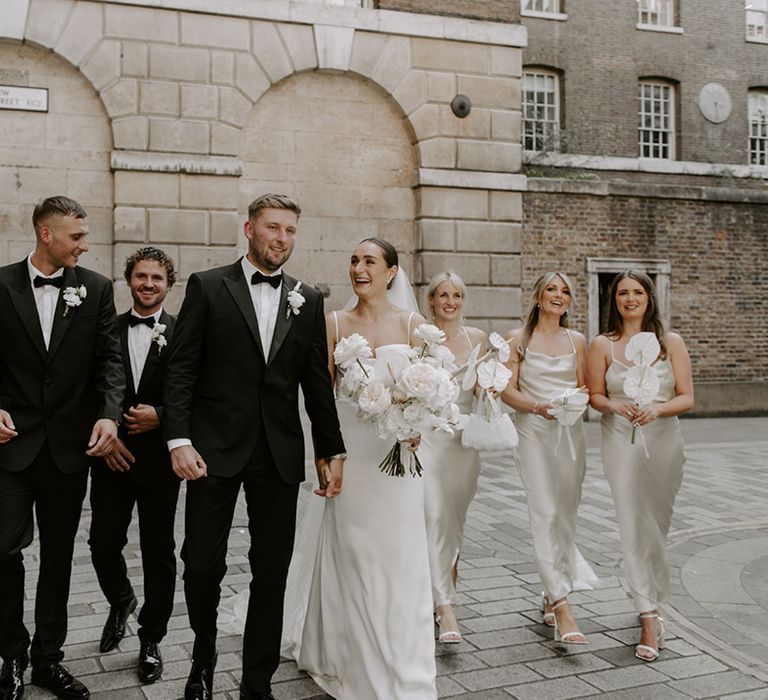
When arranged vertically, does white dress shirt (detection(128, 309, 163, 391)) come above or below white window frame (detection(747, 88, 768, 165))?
below

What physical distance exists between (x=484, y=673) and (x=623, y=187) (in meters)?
12.5

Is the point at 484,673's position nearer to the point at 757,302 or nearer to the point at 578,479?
the point at 578,479

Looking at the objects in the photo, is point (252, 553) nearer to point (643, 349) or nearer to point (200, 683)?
point (200, 683)

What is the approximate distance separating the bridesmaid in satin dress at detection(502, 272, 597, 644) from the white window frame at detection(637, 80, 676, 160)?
765 inches

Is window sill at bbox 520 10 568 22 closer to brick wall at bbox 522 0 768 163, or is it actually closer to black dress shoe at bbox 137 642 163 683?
brick wall at bbox 522 0 768 163

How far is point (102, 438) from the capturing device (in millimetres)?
3850

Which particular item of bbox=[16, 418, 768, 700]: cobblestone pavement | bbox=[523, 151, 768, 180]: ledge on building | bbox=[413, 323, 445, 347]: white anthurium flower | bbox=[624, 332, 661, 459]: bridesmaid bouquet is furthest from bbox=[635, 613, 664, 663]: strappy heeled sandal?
bbox=[523, 151, 768, 180]: ledge on building

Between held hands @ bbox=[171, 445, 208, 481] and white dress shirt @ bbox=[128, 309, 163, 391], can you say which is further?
white dress shirt @ bbox=[128, 309, 163, 391]

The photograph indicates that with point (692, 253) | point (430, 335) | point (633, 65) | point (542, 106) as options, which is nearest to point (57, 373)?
point (430, 335)

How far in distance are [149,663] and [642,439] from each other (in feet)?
9.46

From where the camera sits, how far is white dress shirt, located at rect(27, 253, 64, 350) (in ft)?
12.9

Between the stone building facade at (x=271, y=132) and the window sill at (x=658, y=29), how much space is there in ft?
41.1

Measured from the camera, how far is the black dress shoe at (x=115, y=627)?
448cm

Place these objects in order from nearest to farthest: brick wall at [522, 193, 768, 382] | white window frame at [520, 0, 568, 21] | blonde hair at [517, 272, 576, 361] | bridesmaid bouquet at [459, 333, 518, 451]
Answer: bridesmaid bouquet at [459, 333, 518, 451] < blonde hair at [517, 272, 576, 361] < brick wall at [522, 193, 768, 382] < white window frame at [520, 0, 568, 21]
